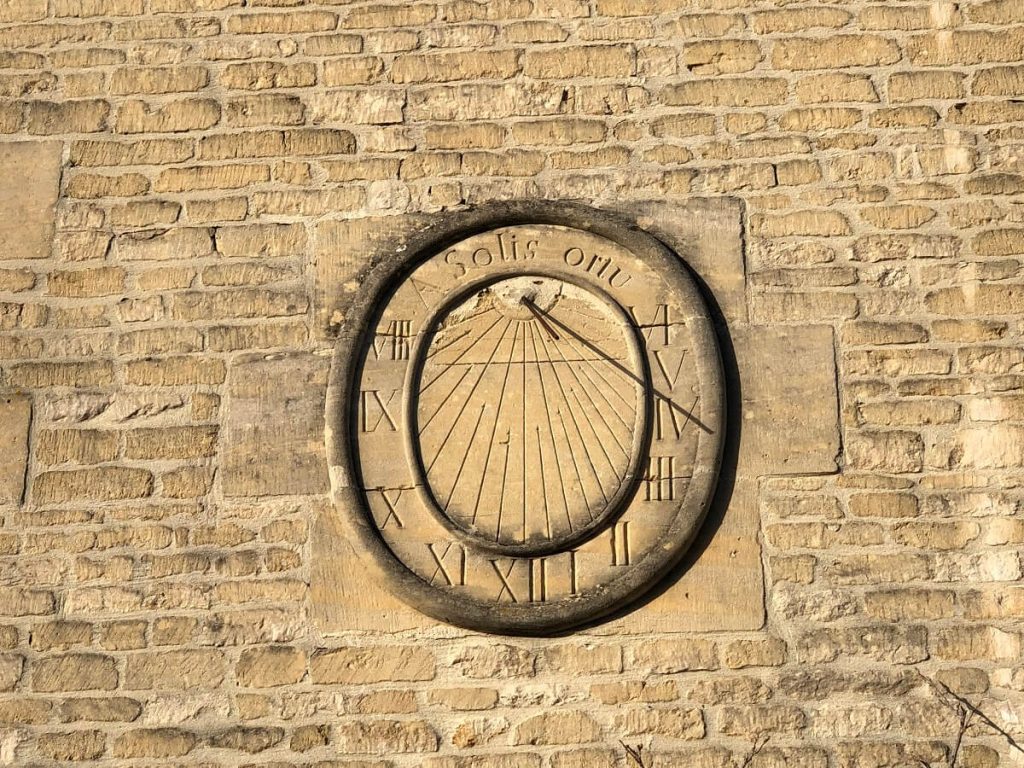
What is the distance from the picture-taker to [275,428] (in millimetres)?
4406

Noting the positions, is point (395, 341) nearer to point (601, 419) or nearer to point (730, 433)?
point (601, 419)

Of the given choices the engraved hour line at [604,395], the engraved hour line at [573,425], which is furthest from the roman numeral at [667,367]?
the engraved hour line at [573,425]

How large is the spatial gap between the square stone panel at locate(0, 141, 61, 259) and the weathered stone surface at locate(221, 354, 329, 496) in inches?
30.2

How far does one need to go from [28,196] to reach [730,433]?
222 cm

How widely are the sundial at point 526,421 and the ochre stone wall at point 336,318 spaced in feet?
0.41

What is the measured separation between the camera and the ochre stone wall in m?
4.10

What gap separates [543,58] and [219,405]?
4.73ft

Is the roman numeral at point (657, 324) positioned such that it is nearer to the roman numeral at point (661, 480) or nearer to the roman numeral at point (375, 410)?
the roman numeral at point (661, 480)

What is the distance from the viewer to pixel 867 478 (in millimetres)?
4250

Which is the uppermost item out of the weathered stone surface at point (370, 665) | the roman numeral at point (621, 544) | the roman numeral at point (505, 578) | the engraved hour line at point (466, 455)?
the engraved hour line at point (466, 455)

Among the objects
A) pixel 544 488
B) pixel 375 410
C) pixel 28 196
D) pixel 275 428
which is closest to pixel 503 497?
pixel 544 488

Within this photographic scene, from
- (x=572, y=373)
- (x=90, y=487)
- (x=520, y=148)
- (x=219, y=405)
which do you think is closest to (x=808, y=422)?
(x=572, y=373)

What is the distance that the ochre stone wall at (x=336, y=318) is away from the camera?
13.5 feet

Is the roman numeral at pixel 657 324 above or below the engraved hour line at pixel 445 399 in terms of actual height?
above
